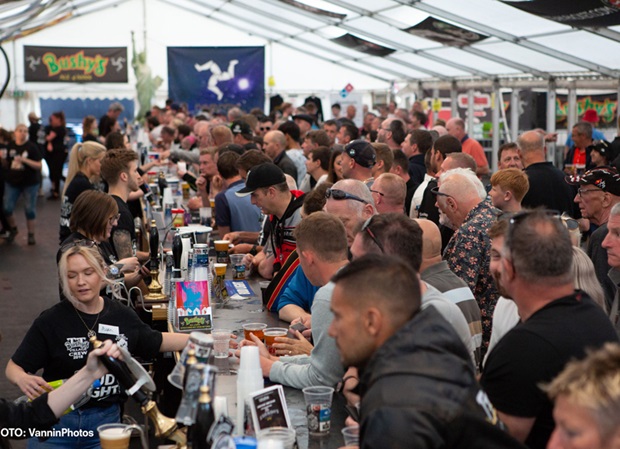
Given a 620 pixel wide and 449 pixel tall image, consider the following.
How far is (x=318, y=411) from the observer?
2789 mm

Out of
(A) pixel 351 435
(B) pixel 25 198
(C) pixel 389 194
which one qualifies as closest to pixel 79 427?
(A) pixel 351 435

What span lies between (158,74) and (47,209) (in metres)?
9.93

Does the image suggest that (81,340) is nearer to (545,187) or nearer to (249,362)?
(249,362)

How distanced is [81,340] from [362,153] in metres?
3.52

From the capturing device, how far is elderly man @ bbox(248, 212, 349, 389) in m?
3.07

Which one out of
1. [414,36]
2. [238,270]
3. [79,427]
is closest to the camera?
[79,427]

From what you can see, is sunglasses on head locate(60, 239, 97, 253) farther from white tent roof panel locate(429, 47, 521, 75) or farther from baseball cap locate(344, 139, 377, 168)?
white tent roof panel locate(429, 47, 521, 75)

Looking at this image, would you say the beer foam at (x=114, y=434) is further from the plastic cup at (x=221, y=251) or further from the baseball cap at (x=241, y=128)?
the baseball cap at (x=241, y=128)

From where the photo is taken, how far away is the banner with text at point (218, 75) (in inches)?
831

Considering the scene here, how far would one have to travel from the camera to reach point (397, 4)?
42.0 feet

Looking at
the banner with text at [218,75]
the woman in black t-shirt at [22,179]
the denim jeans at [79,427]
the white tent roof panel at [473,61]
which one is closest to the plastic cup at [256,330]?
the denim jeans at [79,427]

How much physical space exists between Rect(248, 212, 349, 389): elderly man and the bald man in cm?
39

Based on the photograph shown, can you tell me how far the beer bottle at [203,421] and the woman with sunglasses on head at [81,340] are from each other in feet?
4.48

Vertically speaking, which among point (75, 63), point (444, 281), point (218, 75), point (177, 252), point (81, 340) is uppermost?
point (75, 63)
